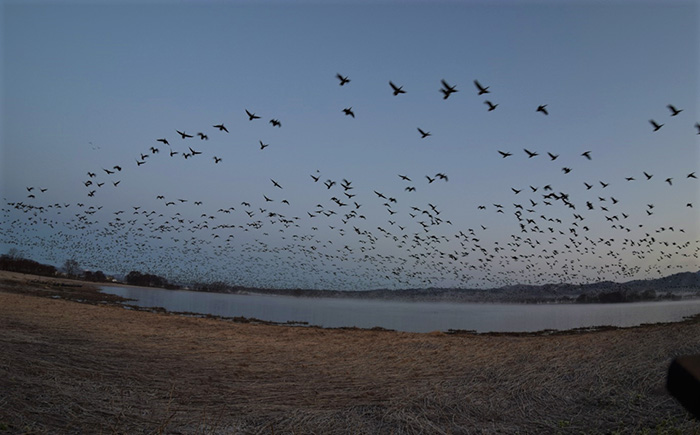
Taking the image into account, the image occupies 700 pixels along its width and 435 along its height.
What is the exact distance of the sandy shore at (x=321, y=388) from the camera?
8422 mm

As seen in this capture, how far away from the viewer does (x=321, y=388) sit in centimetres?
1158

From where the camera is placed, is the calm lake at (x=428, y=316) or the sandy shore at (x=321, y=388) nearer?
the sandy shore at (x=321, y=388)

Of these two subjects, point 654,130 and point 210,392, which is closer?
point 210,392

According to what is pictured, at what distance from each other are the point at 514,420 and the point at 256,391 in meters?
6.07

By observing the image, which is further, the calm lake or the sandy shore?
Answer: the calm lake

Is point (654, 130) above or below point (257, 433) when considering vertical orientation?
above

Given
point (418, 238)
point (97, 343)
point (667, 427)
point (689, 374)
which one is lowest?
point (97, 343)

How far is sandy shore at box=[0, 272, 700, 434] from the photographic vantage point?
27.6 feet

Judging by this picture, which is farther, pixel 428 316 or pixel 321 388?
pixel 428 316

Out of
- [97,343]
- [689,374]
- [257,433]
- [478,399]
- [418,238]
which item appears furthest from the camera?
[418,238]

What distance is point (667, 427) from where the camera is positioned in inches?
320

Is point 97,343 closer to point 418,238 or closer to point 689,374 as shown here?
point 689,374

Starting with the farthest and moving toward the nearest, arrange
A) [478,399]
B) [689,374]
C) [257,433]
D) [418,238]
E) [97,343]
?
[418,238] → [97,343] → [478,399] → [257,433] → [689,374]

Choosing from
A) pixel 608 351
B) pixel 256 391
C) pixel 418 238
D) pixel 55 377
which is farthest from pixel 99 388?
pixel 418 238
